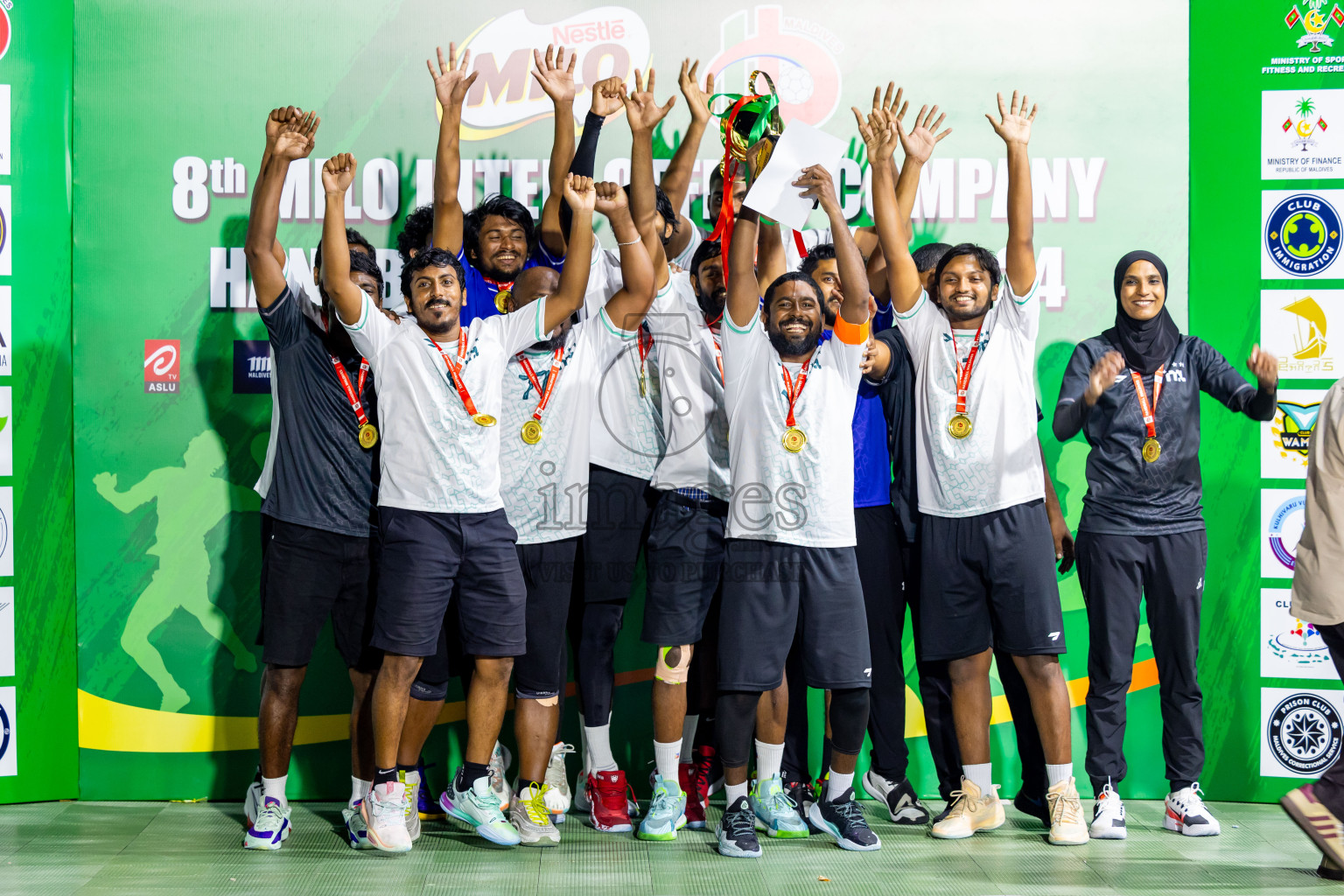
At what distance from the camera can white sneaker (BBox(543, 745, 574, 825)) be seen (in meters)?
4.15

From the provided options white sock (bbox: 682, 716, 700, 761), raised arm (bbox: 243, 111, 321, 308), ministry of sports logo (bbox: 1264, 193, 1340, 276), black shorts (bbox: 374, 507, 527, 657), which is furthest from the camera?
ministry of sports logo (bbox: 1264, 193, 1340, 276)

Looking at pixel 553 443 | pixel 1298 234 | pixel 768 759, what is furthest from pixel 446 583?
pixel 1298 234

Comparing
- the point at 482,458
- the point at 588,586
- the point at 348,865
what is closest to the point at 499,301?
the point at 482,458

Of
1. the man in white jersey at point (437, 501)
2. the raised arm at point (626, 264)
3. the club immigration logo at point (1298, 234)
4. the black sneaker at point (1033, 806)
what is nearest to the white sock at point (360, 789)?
the man in white jersey at point (437, 501)

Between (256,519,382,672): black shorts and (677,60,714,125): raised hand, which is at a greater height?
(677,60,714,125): raised hand

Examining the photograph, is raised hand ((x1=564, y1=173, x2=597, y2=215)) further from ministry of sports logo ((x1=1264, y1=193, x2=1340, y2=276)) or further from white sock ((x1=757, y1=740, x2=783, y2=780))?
ministry of sports logo ((x1=1264, y1=193, x2=1340, y2=276))

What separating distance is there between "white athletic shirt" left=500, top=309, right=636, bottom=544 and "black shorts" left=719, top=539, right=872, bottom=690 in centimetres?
66


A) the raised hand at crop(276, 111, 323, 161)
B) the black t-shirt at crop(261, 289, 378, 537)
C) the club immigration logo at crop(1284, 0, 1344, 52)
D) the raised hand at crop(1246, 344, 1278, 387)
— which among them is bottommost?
the black t-shirt at crop(261, 289, 378, 537)

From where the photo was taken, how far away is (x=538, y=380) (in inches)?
161

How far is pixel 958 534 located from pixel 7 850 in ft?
11.4

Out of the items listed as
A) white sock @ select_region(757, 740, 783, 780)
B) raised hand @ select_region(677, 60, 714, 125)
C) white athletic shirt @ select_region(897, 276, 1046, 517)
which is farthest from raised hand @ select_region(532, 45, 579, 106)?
white sock @ select_region(757, 740, 783, 780)

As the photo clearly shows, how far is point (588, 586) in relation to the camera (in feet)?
13.6

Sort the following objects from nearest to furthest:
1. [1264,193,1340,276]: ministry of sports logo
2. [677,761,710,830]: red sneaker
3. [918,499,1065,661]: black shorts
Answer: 1. [918,499,1065,661]: black shorts
2. [677,761,710,830]: red sneaker
3. [1264,193,1340,276]: ministry of sports logo

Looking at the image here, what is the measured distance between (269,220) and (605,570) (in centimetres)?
167
